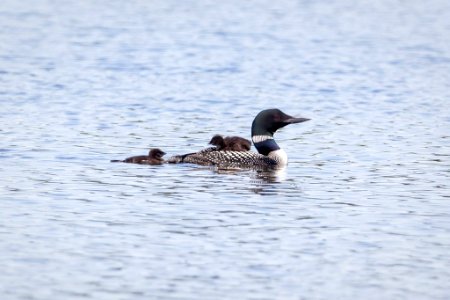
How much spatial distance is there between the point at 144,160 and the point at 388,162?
2.52 meters

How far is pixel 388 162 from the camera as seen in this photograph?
45.5 feet

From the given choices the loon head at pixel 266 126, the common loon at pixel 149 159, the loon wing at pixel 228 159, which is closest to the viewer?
the common loon at pixel 149 159

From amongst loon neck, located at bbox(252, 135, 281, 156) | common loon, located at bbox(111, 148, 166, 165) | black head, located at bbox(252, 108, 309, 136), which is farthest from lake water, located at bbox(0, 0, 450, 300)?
black head, located at bbox(252, 108, 309, 136)

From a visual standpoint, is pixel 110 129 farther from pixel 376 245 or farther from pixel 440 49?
pixel 440 49

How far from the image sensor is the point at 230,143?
47.1ft

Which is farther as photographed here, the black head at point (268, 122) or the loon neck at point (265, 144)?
the black head at point (268, 122)

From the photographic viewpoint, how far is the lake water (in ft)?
29.1

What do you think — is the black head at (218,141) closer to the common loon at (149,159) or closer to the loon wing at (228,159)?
the loon wing at (228,159)

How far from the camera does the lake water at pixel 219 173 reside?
886 cm

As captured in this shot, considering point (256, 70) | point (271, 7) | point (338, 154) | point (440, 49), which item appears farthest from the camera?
point (271, 7)

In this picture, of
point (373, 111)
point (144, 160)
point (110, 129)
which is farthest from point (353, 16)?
point (144, 160)

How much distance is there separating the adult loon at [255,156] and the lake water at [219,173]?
23 cm

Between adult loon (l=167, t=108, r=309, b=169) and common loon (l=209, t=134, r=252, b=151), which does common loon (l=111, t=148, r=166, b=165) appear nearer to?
adult loon (l=167, t=108, r=309, b=169)

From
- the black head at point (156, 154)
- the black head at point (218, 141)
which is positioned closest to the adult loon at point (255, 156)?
the black head at point (156, 154)
